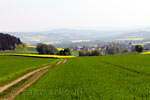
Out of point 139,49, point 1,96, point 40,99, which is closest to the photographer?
point 40,99

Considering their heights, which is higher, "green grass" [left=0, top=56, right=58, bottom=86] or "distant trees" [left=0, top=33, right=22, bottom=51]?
"distant trees" [left=0, top=33, right=22, bottom=51]

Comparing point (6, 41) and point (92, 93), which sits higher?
point (6, 41)

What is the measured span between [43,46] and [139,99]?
502ft

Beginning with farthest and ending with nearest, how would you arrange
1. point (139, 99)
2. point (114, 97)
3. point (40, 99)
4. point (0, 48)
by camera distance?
point (0, 48) → point (40, 99) → point (114, 97) → point (139, 99)

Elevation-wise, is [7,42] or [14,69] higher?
[7,42]

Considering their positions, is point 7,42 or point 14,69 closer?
point 14,69

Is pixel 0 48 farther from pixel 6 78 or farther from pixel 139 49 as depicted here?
pixel 6 78

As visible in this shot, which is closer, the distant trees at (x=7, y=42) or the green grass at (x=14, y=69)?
the green grass at (x=14, y=69)

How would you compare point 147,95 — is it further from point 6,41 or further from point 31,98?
point 6,41

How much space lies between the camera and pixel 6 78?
1235 inches

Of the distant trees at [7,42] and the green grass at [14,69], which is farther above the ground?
the distant trees at [7,42]

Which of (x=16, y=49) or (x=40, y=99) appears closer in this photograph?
(x=40, y=99)

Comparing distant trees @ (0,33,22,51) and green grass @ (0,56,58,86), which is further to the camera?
distant trees @ (0,33,22,51)

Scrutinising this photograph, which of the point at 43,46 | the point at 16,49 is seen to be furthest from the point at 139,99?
the point at 16,49
